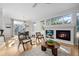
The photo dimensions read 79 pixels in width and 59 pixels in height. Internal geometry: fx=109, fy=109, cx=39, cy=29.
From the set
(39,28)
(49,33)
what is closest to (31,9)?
(39,28)

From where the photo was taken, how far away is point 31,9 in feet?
7.16

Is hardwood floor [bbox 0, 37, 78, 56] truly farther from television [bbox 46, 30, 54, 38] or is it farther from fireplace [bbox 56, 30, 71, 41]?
television [bbox 46, 30, 54, 38]

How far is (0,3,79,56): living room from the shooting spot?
2.13m

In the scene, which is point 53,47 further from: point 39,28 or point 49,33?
point 39,28

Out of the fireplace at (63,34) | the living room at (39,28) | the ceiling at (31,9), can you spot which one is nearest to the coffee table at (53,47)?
the living room at (39,28)

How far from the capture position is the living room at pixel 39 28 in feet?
7.00

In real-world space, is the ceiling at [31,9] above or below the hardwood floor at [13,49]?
above

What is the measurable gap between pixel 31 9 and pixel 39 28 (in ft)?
1.37

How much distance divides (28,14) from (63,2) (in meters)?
0.74

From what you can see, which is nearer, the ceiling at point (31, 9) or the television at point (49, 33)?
the ceiling at point (31, 9)

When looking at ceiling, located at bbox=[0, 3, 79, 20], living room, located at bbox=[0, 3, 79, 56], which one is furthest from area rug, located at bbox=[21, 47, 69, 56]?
ceiling, located at bbox=[0, 3, 79, 20]

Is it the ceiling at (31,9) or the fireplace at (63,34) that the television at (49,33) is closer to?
the fireplace at (63,34)

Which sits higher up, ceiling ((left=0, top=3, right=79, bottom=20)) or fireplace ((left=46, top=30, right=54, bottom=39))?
ceiling ((left=0, top=3, right=79, bottom=20))

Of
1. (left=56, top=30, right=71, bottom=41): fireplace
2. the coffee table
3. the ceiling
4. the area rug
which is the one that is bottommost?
the area rug
